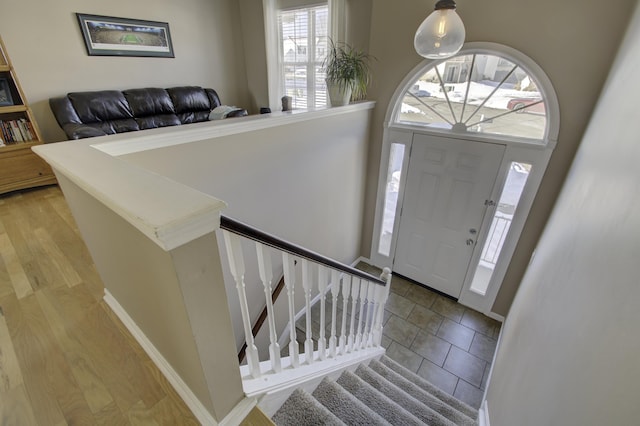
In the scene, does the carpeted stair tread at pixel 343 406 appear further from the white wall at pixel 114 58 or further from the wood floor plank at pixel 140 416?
the white wall at pixel 114 58

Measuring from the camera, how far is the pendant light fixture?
5.21 ft

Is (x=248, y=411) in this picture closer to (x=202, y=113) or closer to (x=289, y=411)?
(x=289, y=411)

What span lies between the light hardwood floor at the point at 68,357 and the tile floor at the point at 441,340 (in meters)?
2.44

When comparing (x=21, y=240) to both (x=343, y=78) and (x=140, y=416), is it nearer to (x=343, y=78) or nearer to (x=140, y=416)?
(x=140, y=416)

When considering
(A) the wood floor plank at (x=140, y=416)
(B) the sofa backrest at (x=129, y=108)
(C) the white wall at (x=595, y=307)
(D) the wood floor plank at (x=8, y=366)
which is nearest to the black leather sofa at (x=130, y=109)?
(B) the sofa backrest at (x=129, y=108)

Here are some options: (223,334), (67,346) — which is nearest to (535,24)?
(223,334)

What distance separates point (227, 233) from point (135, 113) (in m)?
4.25

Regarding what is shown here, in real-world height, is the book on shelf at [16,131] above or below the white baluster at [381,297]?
above

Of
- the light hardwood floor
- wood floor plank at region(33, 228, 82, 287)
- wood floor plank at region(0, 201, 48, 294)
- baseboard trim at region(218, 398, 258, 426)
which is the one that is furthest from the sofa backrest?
baseboard trim at region(218, 398, 258, 426)

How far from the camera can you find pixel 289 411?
4.19 feet

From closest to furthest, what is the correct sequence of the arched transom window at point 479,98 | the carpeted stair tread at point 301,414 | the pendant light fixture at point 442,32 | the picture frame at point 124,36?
the carpeted stair tread at point 301,414, the pendant light fixture at point 442,32, the arched transom window at point 479,98, the picture frame at point 124,36

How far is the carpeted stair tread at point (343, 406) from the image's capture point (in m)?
1.48

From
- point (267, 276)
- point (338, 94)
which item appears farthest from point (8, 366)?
point (338, 94)

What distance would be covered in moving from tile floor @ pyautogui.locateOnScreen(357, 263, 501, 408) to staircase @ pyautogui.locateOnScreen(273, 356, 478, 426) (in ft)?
1.24
